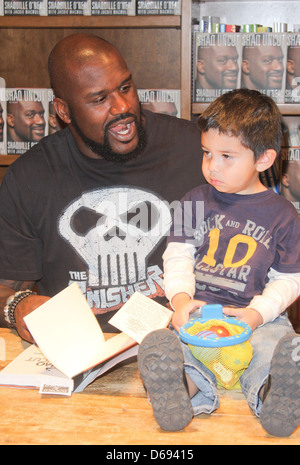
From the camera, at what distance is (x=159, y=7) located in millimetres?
2166

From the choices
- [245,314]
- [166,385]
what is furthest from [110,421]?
[245,314]

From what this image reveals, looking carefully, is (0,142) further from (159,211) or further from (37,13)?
(159,211)

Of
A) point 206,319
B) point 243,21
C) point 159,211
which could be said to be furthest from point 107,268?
point 243,21

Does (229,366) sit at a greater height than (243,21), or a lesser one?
lesser

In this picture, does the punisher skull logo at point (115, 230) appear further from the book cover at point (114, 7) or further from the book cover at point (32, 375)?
the book cover at point (114, 7)

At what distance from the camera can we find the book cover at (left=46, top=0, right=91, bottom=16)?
7.22 feet

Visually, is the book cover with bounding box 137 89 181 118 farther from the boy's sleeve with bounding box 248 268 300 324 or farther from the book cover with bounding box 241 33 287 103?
the boy's sleeve with bounding box 248 268 300 324

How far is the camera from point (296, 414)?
929mm

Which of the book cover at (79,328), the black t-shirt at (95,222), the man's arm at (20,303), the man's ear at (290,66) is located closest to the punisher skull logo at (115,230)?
the black t-shirt at (95,222)

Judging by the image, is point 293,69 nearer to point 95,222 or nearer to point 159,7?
point 159,7

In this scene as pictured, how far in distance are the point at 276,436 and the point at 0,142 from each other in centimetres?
182

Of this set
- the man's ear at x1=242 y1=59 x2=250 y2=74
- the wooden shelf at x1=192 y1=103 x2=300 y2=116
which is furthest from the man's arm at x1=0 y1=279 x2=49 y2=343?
the man's ear at x1=242 y1=59 x2=250 y2=74

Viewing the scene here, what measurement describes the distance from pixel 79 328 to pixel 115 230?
17.0 inches

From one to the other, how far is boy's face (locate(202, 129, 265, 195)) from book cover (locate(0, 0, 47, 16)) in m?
1.28
